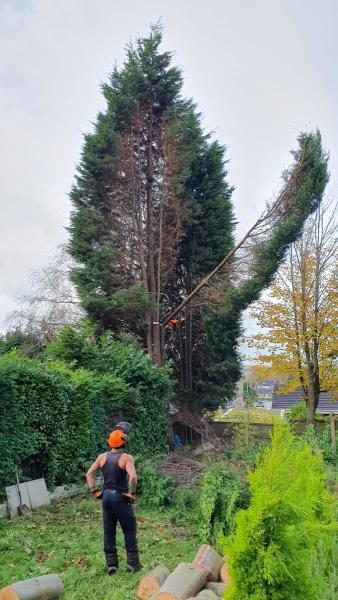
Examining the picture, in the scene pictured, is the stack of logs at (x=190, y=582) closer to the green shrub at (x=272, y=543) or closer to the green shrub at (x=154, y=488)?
the green shrub at (x=272, y=543)

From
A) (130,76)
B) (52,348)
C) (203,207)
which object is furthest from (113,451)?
(130,76)

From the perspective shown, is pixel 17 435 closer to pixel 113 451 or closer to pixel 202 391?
pixel 113 451

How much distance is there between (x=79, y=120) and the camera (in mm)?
18906

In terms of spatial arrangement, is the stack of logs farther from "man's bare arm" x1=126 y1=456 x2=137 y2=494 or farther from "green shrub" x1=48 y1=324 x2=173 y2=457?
"green shrub" x1=48 y1=324 x2=173 y2=457

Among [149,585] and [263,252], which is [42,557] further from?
[263,252]

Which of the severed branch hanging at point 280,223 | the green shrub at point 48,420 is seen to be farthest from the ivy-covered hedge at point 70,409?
the severed branch hanging at point 280,223

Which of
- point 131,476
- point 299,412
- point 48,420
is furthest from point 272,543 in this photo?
point 299,412

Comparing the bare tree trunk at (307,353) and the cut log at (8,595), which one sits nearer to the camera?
the cut log at (8,595)

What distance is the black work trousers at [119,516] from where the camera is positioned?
212 inches

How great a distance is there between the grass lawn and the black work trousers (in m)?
0.35

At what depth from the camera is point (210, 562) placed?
5.02 meters

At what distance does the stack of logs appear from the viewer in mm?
4176

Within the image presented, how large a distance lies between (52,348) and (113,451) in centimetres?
731

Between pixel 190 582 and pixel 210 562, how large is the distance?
70 centimetres
